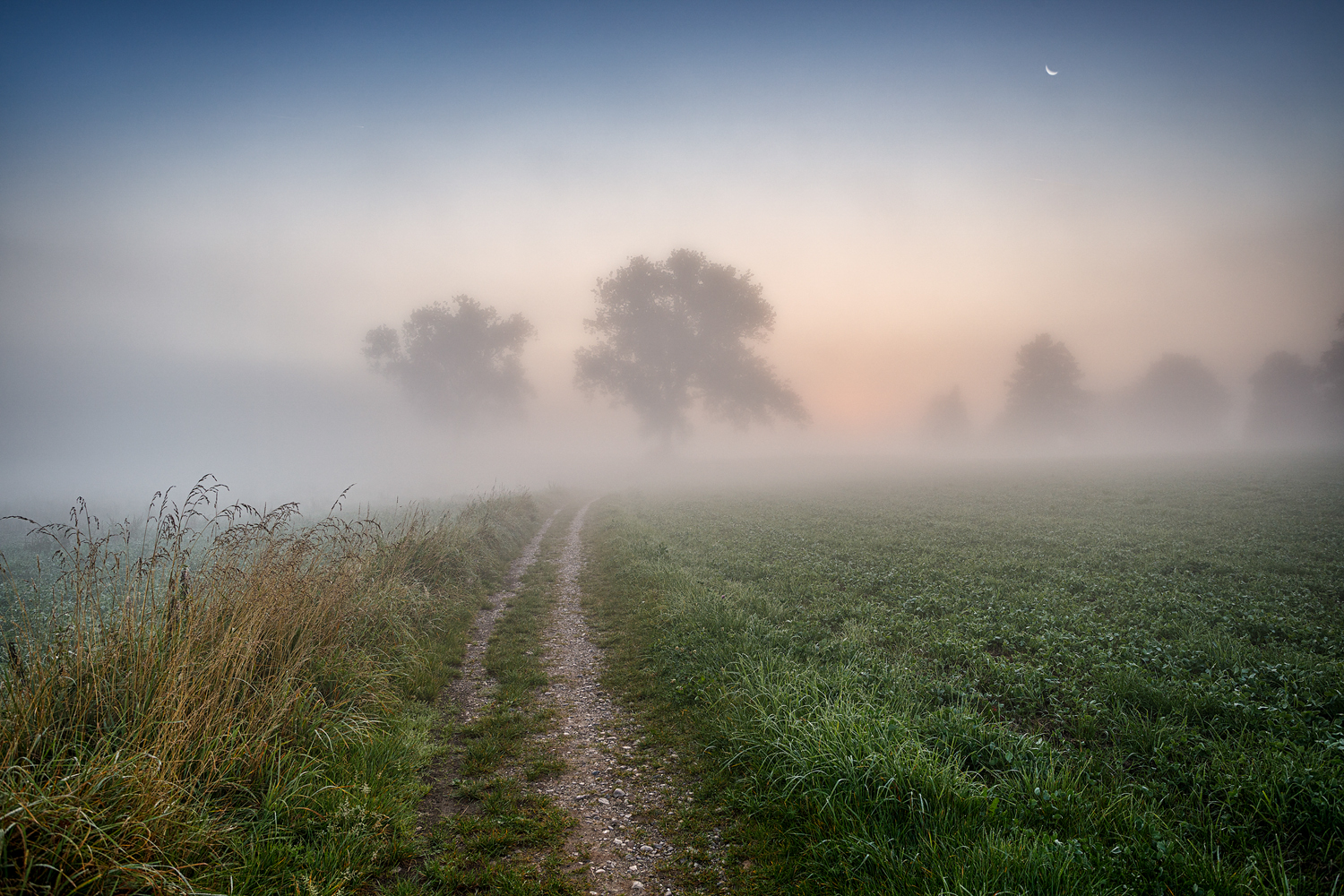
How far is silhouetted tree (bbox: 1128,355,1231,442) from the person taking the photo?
83438mm

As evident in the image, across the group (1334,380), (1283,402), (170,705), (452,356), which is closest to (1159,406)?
(1283,402)

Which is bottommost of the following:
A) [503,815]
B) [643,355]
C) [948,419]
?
[503,815]

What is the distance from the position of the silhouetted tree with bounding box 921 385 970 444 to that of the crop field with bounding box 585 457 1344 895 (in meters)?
80.6

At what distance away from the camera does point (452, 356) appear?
5147 cm

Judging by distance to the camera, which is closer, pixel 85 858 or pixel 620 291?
pixel 85 858

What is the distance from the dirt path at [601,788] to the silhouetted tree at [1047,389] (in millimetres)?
84323

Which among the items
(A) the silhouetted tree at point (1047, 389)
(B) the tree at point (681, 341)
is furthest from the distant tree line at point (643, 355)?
(A) the silhouetted tree at point (1047, 389)

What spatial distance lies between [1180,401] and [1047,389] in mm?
36326

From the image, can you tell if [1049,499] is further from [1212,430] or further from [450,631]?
[1212,430]

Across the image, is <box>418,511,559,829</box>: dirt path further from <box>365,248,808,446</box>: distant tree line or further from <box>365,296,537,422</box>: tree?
<box>365,296,537,422</box>: tree

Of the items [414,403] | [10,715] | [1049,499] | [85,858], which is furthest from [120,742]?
[414,403]

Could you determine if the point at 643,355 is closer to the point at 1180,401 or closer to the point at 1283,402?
the point at 1180,401

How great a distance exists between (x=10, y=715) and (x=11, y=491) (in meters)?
66.8

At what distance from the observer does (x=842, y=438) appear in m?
121
